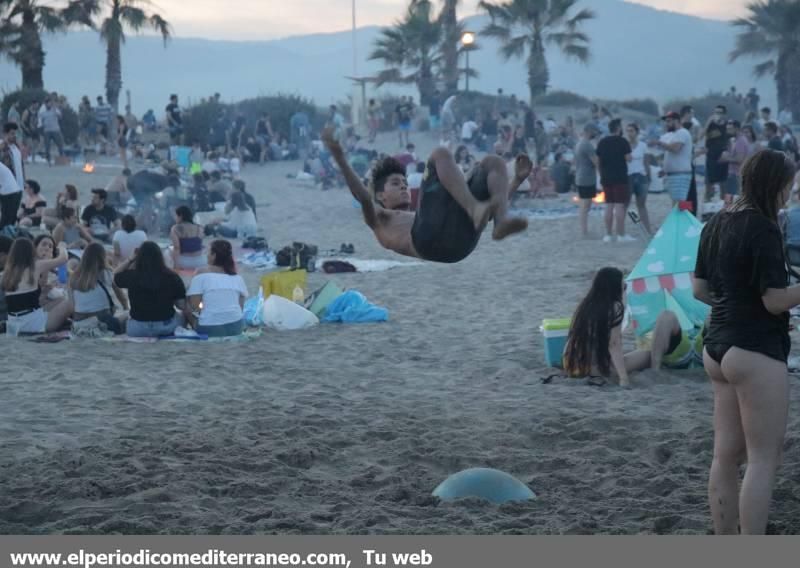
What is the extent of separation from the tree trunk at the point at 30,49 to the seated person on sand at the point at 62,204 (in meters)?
18.8

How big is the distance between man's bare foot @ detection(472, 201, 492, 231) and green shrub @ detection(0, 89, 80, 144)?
26576 millimetres

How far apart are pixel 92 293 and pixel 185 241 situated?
3.14 m

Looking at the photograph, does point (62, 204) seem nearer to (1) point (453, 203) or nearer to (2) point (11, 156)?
(2) point (11, 156)

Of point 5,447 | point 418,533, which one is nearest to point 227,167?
point 5,447

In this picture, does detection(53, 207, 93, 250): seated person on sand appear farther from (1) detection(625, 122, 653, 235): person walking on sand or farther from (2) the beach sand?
(1) detection(625, 122, 653, 235): person walking on sand

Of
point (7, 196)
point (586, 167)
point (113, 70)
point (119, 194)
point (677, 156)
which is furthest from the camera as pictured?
point (113, 70)

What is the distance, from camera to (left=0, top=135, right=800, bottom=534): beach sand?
561cm

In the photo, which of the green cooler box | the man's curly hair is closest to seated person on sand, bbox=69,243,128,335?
the green cooler box

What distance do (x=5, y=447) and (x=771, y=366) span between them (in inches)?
175

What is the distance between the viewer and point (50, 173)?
27.1m

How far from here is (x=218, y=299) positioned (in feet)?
34.7

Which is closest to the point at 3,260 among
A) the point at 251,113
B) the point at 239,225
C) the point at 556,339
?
the point at 556,339
